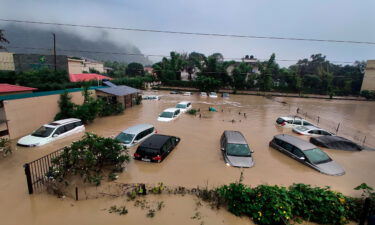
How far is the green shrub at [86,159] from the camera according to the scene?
704 cm

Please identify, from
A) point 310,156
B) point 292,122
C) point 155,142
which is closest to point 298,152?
point 310,156

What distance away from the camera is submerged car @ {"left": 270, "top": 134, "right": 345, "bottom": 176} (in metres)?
9.40

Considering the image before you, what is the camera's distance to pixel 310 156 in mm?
9883

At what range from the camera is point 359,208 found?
5.89m

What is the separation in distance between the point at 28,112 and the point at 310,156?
722 inches

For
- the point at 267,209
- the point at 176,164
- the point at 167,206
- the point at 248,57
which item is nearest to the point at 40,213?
the point at 167,206

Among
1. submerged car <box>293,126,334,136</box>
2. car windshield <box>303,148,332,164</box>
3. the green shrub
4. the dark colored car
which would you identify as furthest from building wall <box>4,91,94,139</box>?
submerged car <box>293,126,334,136</box>

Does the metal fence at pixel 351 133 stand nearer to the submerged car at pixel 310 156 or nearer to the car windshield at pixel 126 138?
the submerged car at pixel 310 156

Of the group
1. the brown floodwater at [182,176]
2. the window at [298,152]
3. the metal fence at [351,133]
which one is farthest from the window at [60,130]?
the metal fence at [351,133]

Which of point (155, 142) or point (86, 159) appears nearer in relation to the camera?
point (86, 159)

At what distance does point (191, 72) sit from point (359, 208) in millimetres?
55589

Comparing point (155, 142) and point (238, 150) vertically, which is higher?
point (155, 142)

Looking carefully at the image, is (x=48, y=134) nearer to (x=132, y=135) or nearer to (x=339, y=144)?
(x=132, y=135)

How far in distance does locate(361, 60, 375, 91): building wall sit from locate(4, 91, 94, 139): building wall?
70774 millimetres
